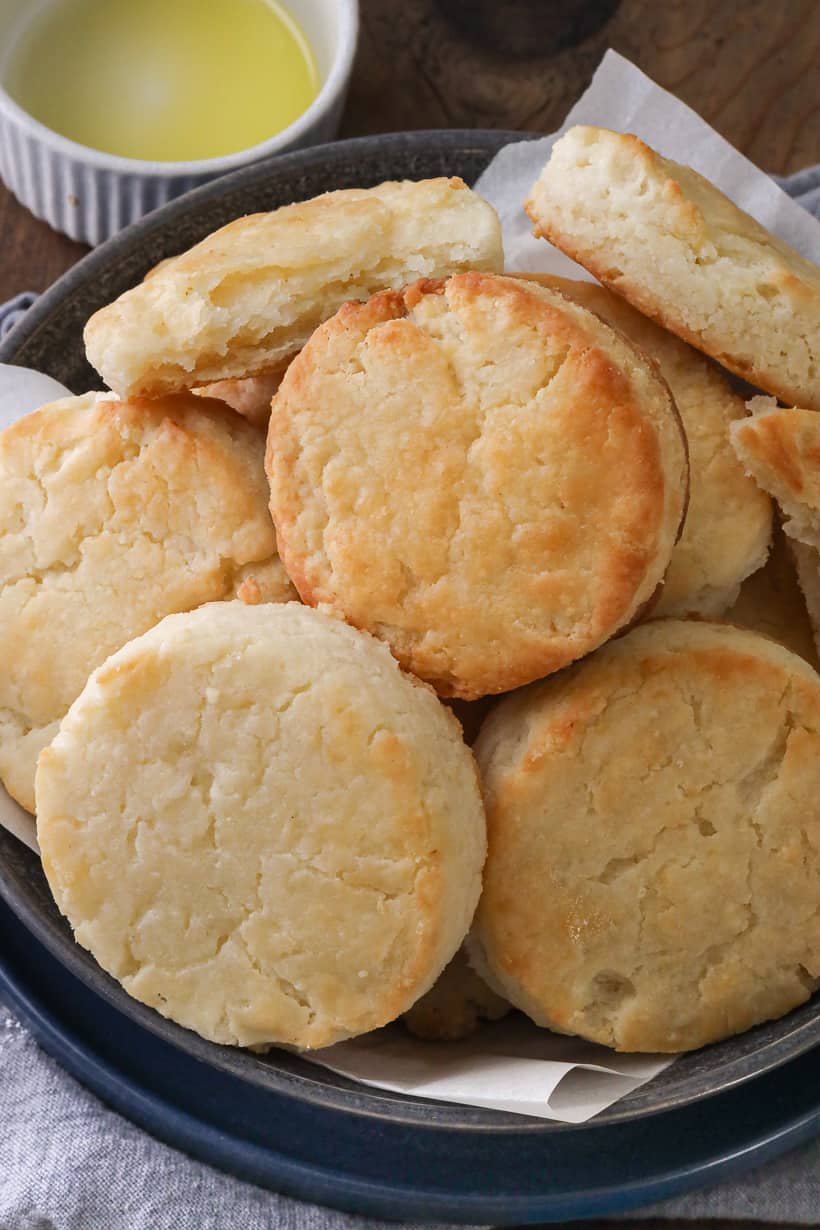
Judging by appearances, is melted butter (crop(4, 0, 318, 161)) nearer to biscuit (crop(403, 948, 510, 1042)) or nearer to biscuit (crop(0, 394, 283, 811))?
biscuit (crop(0, 394, 283, 811))

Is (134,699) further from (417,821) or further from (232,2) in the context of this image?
(232,2)

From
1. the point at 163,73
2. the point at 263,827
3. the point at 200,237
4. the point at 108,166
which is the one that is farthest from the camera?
the point at 163,73

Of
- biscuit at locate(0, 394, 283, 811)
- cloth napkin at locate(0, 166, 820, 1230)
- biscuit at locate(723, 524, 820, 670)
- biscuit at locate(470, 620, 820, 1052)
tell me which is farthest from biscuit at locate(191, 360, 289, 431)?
cloth napkin at locate(0, 166, 820, 1230)

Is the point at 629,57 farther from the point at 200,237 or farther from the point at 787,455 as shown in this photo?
the point at 787,455

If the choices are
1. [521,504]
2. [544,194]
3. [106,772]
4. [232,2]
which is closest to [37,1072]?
[106,772]

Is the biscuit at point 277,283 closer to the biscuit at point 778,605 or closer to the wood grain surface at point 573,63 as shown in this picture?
the biscuit at point 778,605

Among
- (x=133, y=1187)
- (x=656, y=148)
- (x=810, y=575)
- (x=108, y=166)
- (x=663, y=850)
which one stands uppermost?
(x=656, y=148)

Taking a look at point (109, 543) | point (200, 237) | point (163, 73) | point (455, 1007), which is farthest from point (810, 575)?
point (163, 73)
